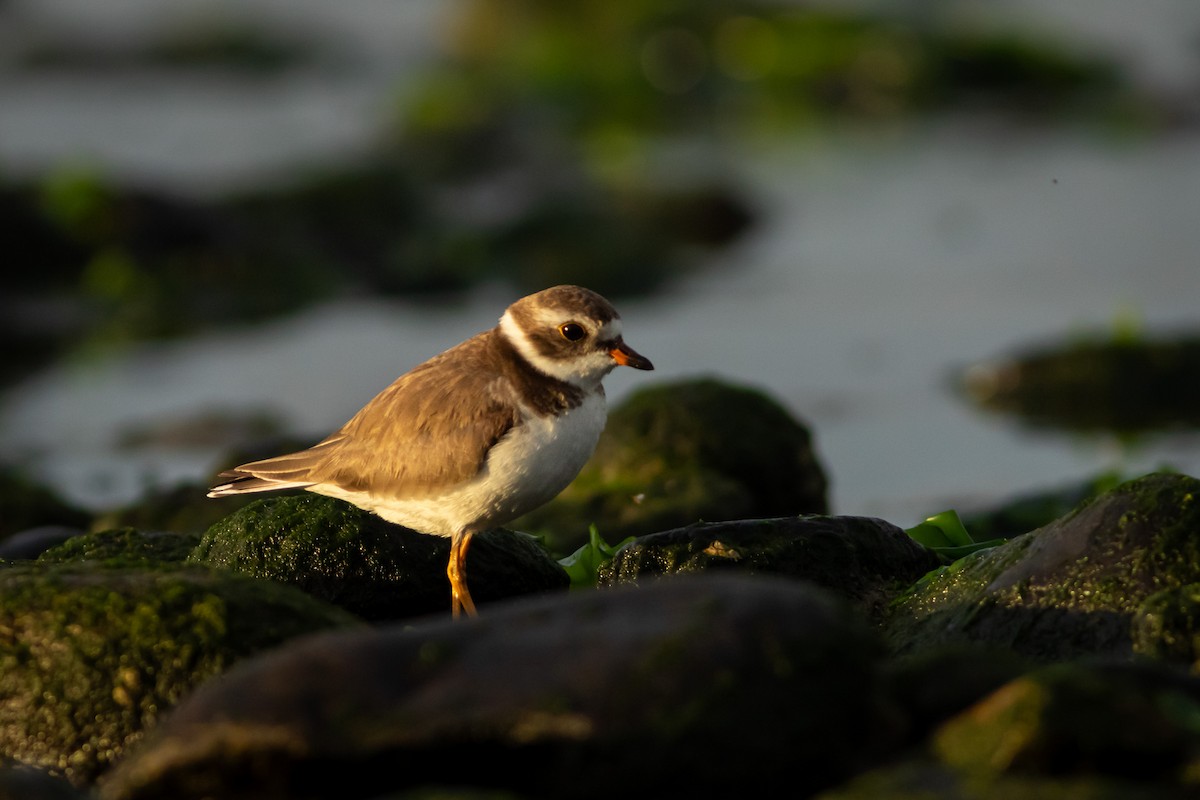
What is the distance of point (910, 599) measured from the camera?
6.46 metres

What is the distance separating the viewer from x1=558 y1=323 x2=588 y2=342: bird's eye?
671 cm

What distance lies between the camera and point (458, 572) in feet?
22.1

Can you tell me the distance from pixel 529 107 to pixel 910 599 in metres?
17.1

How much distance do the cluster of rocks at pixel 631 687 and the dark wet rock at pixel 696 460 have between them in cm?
309

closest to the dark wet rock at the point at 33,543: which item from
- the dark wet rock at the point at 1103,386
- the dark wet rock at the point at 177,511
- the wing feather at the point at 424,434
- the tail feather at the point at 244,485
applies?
the dark wet rock at the point at 177,511

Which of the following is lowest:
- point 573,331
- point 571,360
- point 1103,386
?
point 1103,386

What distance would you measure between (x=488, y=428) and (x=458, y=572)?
2.16ft

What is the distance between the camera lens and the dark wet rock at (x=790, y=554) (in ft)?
21.4

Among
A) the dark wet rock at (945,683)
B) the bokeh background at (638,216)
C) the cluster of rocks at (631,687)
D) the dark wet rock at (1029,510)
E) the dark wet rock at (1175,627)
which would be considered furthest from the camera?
the bokeh background at (638,216)

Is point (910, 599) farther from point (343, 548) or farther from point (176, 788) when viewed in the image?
point (176, 788)

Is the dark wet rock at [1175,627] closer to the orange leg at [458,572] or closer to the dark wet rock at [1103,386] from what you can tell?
the orange leg at [458,572]

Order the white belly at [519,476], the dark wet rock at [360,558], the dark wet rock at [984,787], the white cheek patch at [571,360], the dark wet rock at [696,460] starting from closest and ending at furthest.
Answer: the dark wet rock at [984,787] < the white belly at [519,476] < the white cheek patch at [571,360] < the dark wet rock at [360,558] < the dark wet rock at [696,460]

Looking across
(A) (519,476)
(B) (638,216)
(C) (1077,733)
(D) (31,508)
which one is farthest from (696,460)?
(B) (638,216)

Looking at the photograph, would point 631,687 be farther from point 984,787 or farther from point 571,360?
point 571,360
